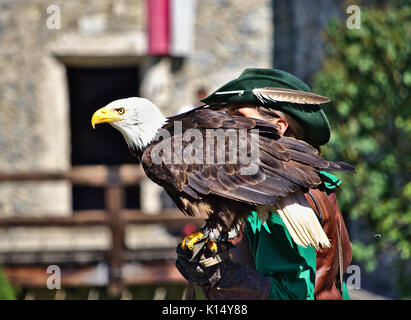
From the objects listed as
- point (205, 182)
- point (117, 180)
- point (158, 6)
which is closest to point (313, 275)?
point (205, 182)

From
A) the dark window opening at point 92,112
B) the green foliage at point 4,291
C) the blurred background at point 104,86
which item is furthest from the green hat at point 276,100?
the dark window opening at point 92,112

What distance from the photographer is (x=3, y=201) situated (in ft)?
28.9

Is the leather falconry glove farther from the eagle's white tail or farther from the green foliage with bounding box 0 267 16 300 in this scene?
the green foliage with bounding box 0 267 16 300

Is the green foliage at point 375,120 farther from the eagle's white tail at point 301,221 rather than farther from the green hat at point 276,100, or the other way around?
the eagle's white tail at point 301,221

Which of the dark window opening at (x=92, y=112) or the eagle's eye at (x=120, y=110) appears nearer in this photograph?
the eagle's eye at (x=120, y=110)

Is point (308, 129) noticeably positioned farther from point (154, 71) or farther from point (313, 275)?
point (154, 71)

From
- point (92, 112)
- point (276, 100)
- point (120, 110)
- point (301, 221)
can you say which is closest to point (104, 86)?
point (92, 112)

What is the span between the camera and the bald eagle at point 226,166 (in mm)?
2260

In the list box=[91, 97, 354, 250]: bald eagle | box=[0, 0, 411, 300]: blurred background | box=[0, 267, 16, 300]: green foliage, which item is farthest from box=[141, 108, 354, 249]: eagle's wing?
box=[0, 0, 411, 300]: blurred background

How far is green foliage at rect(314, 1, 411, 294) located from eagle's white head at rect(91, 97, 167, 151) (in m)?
3.77

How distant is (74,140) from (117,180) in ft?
8.61

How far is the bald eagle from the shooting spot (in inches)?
89.0

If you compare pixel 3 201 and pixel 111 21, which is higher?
pixel 111 21

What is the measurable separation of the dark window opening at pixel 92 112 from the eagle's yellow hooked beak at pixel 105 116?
21.8 ft
